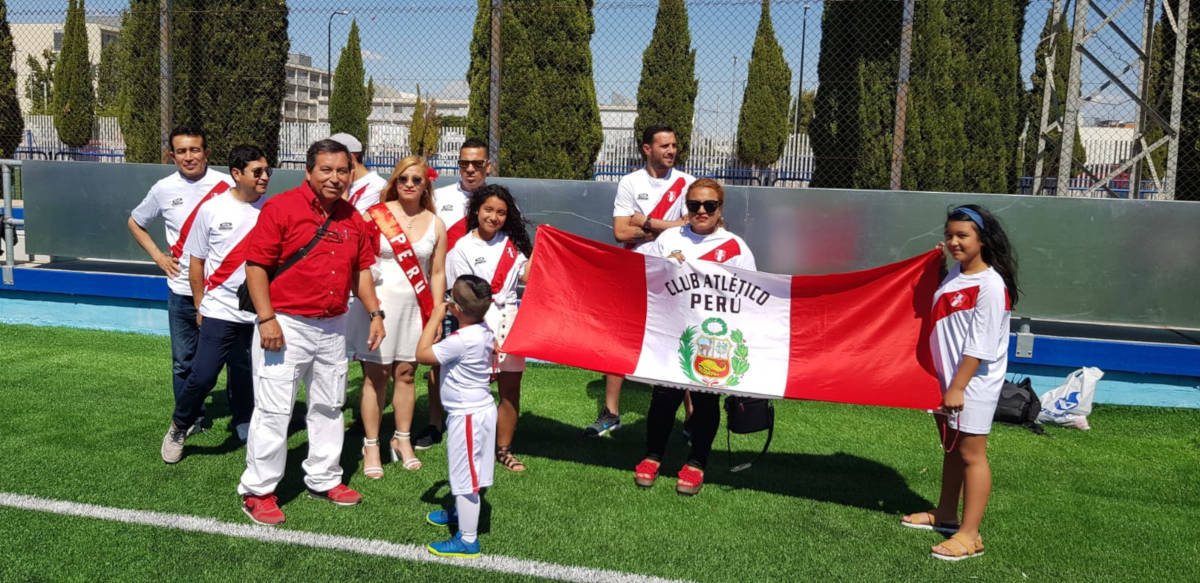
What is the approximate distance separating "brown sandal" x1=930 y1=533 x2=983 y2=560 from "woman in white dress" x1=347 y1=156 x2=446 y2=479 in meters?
2.71

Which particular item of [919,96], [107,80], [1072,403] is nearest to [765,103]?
[919,96]

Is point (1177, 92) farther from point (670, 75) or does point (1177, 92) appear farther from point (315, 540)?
point (670, 75)

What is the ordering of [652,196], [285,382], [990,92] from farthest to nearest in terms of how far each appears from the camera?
[990,92], [652,196], [285,382]

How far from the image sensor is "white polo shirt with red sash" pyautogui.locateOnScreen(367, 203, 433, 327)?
502 centimetres

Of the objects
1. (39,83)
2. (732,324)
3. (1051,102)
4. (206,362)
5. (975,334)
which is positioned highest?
(39,83)

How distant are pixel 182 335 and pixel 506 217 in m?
2.14

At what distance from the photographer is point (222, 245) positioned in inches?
201

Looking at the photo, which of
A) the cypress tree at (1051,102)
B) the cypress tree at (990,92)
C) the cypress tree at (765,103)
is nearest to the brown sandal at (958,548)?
the cypress tree at (990,92)

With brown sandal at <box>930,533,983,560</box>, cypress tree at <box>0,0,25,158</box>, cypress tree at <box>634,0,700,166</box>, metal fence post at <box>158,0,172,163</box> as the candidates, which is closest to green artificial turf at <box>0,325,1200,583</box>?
brown sandal at <box>930,533,983,560</box>

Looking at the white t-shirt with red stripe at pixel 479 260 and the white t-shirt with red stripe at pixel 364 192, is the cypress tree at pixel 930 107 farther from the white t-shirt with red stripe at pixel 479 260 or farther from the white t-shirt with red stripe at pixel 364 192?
the white t-shirt with red stripe at pixel 364 192

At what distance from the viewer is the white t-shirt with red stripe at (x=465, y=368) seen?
407 cm

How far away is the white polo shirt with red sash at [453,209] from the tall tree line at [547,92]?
526cm

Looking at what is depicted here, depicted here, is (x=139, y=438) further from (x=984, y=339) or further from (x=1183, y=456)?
(x=1183, y=456)

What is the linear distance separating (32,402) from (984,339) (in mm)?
5825
